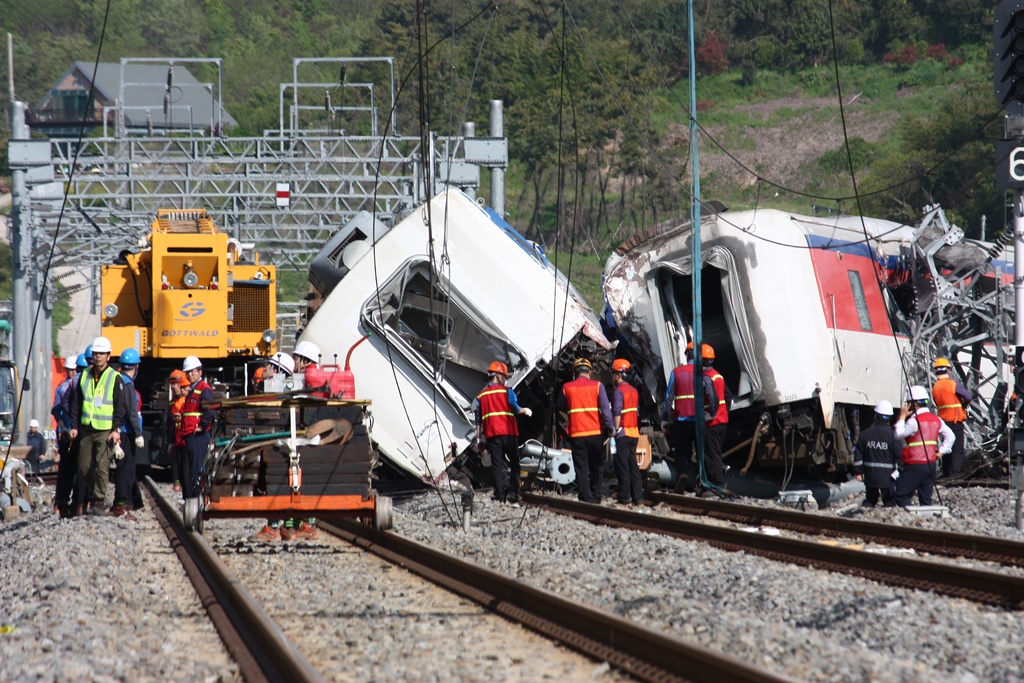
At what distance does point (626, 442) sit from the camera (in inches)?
566

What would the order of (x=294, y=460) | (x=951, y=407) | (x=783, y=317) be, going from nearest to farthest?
(x=294, y=460) < (x=783, y=317) < (x=951, y=407)

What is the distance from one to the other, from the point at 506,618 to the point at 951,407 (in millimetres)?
9683

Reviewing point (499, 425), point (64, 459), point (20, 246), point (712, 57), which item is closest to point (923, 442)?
point (499, 425)

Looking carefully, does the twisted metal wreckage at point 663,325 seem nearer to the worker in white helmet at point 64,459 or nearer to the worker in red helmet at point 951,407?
the worker in red helmet at point 951,407

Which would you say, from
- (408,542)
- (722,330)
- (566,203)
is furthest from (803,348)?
(566,203)

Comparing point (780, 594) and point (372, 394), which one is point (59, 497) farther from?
point (780, 594)

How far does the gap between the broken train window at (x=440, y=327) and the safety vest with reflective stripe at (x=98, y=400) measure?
382cm

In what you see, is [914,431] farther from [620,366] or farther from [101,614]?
[101,614]

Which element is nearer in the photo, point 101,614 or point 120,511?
point 101,614

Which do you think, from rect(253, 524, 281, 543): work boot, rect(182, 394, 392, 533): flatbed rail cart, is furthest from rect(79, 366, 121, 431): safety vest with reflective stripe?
rect(182, 394, 392, 533): flatbed rail cart

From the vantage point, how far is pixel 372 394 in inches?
606

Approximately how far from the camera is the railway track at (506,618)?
5156 millimetres

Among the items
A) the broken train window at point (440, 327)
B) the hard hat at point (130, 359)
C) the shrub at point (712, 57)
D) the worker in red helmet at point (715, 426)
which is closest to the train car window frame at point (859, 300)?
the worker in red helmet at point (715, 426)

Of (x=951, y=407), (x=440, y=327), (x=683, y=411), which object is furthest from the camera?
(x=440, y=327)
